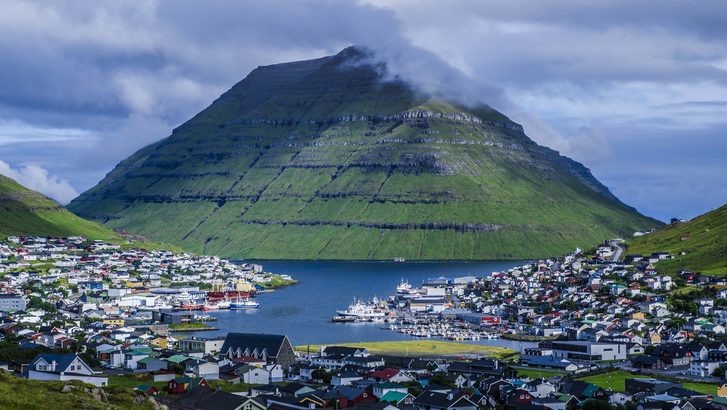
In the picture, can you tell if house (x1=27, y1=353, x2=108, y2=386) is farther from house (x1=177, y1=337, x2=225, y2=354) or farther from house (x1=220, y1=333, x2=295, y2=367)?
house (x1=177, y1=337, x2=225, y2=354)

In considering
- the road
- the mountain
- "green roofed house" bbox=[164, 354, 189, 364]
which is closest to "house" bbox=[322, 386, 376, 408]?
"green roofed house" bbox=[164, 354, 189, 364]

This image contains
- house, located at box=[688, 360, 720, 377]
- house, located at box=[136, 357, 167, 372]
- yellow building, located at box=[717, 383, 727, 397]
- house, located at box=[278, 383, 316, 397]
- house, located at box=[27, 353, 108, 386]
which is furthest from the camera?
house, located at box=[688, 360, 720, 377]

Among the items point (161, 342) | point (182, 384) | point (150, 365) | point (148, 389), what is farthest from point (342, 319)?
point (148, 389)

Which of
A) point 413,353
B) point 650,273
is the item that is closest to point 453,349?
point 413,353

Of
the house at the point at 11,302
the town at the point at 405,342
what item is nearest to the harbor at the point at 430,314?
the town at the point at 405,342

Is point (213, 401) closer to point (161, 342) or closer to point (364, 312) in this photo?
point (161, 342)

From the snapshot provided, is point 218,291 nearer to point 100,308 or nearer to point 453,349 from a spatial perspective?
point 100,308
